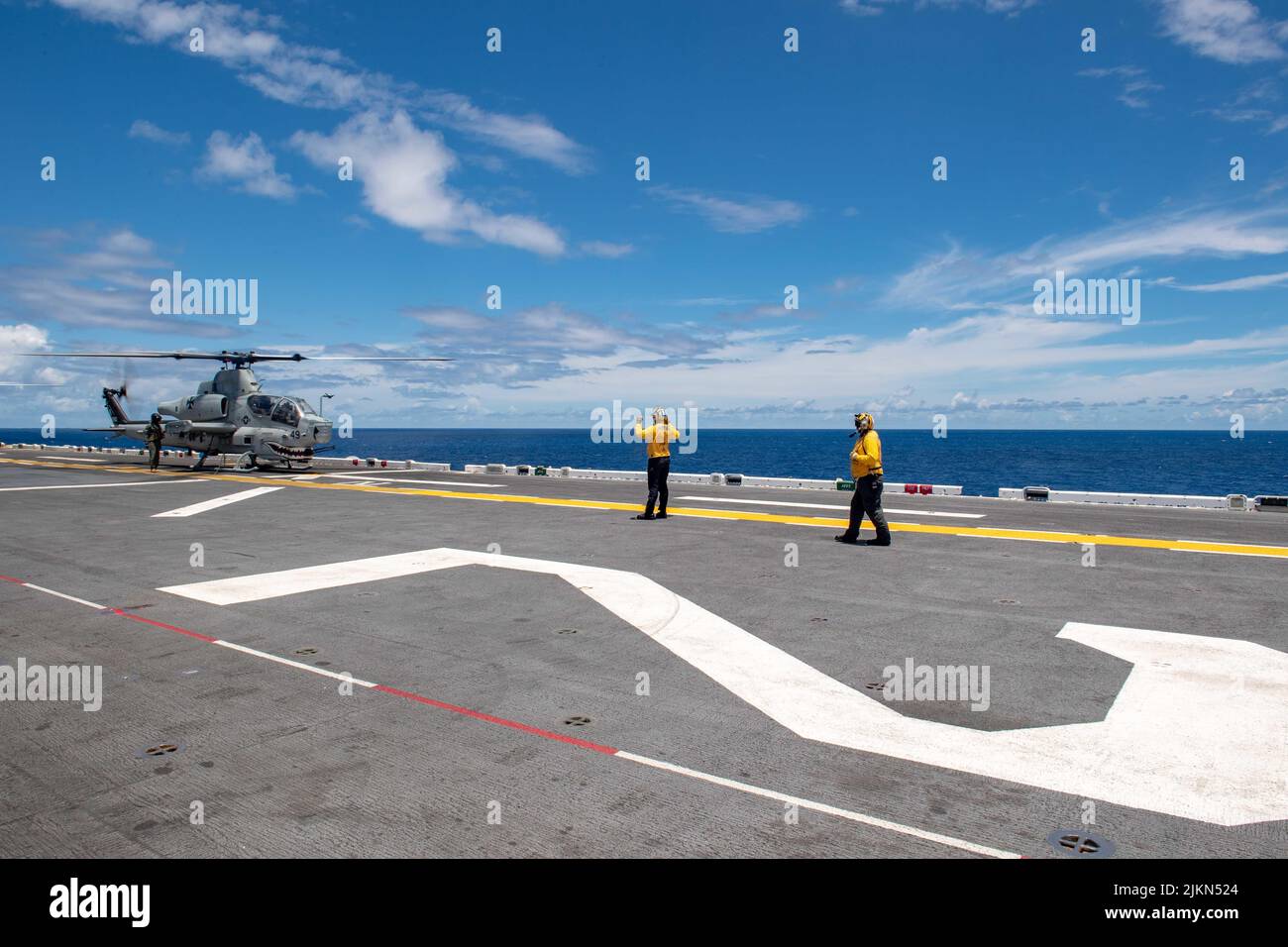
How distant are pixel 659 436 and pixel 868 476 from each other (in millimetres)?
4602

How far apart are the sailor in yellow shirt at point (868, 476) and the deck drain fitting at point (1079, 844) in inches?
332

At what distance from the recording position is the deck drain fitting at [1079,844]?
3.58 m

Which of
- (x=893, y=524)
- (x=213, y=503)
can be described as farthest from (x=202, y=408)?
(x=893, y=524)

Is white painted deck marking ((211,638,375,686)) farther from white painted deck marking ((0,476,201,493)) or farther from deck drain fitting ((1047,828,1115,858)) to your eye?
white painted deck marking ((0,476,201,493))

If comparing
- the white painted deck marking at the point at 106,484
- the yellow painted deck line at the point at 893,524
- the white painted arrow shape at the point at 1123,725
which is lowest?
the white painted arrow shape at the point at 1123,725

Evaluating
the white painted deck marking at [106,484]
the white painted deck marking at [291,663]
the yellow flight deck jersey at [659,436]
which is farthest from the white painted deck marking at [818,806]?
the white painted deck marking at [106,484]

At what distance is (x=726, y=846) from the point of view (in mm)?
3678

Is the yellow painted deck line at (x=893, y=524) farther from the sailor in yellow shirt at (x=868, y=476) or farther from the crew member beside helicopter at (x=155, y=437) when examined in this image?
the crew member beside helicopter at (x=155, y=437)

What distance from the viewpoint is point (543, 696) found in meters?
5.79

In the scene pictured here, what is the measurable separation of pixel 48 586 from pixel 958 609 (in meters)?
11.4

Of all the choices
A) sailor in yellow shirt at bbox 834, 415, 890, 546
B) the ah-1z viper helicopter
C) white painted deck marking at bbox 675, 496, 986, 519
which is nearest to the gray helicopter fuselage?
the ah-1z viper helicopter

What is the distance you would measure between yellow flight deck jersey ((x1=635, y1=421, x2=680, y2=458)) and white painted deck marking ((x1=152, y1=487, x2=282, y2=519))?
1067cm

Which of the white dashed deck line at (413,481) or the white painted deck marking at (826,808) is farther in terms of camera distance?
the white dashed deck line at (413,481)

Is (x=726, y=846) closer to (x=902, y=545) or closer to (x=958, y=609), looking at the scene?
(x=958, y=609)
